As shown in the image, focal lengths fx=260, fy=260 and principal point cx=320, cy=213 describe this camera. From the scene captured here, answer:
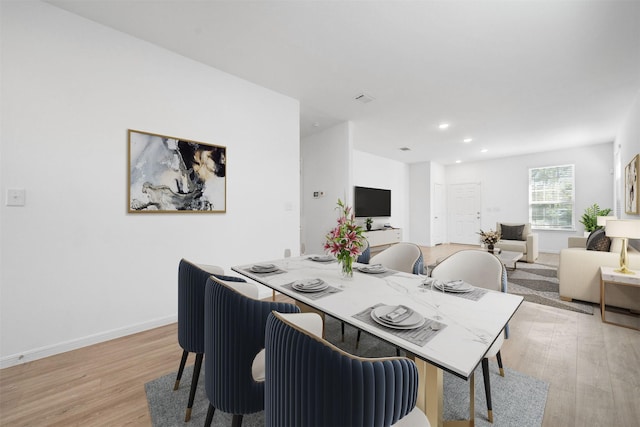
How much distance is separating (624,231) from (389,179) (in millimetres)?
5584

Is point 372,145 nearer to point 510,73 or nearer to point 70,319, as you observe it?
point 510,73

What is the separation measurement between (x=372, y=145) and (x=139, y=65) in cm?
485

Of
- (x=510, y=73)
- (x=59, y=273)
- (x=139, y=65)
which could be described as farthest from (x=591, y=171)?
(x=59, y=273)

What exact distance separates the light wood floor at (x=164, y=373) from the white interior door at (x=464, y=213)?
20.0 feet

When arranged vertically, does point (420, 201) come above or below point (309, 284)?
above

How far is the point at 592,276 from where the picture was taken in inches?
119

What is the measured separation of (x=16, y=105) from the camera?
1.92 m

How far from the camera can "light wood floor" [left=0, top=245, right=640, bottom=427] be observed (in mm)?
1468

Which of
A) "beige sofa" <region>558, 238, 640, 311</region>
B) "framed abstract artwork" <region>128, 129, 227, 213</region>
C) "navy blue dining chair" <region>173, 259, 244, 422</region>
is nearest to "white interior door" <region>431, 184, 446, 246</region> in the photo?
"beige sofa" <region>558, 238, 640, 311</region>

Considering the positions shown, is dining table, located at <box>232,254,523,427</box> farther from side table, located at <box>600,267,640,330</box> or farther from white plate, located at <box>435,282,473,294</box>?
side table, located at <box>600,267,640,330</box>

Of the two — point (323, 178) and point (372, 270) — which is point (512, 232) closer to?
point (323, 178)

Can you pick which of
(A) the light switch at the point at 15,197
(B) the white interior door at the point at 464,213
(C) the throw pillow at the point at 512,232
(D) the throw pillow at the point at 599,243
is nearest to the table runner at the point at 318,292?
(A) the light switch at the point at 15,197

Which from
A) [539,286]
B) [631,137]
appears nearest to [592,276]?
[539,286]

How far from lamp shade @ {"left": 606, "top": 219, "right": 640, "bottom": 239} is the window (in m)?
5.31
